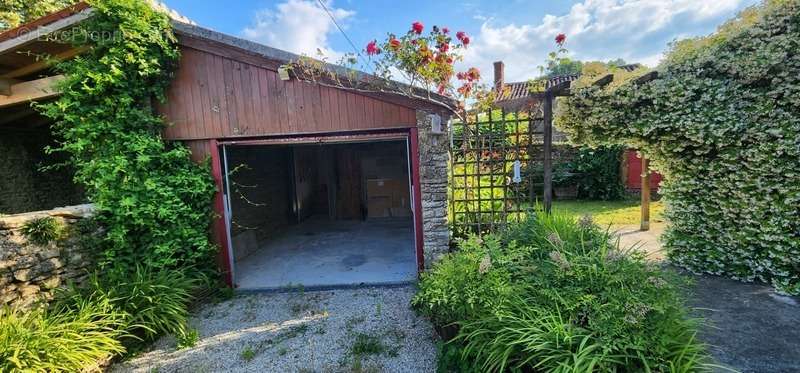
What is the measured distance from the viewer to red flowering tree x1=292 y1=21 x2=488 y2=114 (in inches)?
139

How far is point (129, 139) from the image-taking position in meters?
3.67

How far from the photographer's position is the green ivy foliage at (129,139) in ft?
11.2

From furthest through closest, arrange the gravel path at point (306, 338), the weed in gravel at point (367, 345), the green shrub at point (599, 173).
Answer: the green shrub at point (599, 173) < the weed in gravel at point (367, 345) < the gravel path at point (306, 338)

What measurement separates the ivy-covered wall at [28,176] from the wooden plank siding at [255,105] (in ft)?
10.2

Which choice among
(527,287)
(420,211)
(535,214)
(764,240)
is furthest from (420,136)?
(764,240)

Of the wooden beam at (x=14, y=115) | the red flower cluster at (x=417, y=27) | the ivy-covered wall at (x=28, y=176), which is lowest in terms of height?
the ivy-covered wall at (x=28, y=176)

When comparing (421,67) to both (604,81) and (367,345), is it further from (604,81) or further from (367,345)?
(367,345)

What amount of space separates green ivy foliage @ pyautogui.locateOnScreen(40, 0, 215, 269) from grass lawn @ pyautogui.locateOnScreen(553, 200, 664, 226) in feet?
21.4

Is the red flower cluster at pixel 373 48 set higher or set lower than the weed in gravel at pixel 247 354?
higher

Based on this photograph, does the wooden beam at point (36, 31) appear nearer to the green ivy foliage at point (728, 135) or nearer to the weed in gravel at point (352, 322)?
the weed in gravel at point (352, 322)

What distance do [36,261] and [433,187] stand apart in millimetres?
4103

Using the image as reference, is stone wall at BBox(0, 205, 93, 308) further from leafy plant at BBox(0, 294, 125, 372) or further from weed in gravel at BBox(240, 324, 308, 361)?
weed in gravel at BBox(240, 324, 308, 361)

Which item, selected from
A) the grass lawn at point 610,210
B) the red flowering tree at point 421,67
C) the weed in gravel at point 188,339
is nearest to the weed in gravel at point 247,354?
the weed in gravel at point 188,339

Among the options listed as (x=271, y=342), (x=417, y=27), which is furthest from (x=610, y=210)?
(x=271, y=342)
